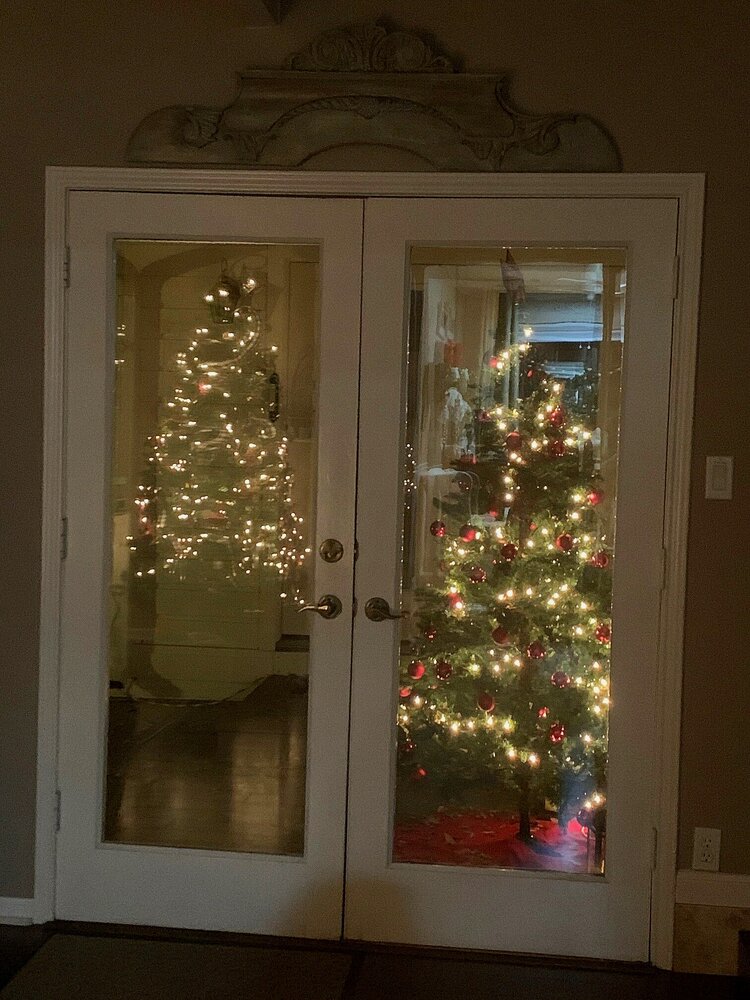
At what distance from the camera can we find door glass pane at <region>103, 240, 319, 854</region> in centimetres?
310

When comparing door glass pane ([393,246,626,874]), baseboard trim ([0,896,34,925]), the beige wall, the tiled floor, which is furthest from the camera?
baseboard trim ([0,896,34,925])

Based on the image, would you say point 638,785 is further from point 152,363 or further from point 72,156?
point 72,156

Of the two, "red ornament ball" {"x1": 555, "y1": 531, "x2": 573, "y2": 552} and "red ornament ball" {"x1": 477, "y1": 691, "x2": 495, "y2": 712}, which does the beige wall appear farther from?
"red ornament ball" {"x1": 477, "y1": 691, "x2": 495, "y2": 712}

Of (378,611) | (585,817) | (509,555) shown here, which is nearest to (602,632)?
(509,555)

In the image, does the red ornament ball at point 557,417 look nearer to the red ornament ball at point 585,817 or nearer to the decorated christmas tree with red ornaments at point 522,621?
the decorated christmas tree with red ornaments at point 522,621

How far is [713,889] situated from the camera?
2.98 metres

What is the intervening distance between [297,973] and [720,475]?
183 cm

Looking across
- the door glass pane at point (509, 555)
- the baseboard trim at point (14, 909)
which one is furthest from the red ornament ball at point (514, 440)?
the baseboard trim at point (14, 909)

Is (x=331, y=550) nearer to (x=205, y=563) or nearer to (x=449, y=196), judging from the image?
(x=205, y=563)

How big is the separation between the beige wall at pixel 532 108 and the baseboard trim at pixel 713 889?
0.13 ft

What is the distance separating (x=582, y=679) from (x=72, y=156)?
2165 millimetres

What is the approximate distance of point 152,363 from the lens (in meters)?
3.14

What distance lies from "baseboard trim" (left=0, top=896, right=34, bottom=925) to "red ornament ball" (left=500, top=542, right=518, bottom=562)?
1773 millimetres

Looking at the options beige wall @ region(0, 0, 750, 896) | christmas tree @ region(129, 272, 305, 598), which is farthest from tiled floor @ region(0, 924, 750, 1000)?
christmas tree @ region(129, 272, 305, 598)
